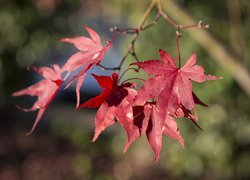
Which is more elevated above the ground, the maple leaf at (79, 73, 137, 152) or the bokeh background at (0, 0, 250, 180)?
the maple leaf at (79, 73, 137, 152)

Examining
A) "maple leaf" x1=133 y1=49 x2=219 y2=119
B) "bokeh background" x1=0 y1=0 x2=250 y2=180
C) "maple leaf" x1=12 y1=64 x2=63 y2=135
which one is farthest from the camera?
"bokeh background" x1=0 y1=0 x2=250 y2=180

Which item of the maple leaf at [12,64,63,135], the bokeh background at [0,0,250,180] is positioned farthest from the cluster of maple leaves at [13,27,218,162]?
the bokeh background at [0,0,250,180]

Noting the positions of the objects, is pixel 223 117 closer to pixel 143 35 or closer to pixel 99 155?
pixel 143 35

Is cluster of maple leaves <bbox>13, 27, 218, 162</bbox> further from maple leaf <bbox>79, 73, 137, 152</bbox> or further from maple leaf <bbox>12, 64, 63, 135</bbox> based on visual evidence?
maple leaf <bbox>12, 64, 63, 135</bbox>

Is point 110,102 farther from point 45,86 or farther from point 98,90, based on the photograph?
point 98,90

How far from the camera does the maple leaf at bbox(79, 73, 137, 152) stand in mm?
1202

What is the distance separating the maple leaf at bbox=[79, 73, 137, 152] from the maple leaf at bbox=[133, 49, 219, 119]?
5 cm

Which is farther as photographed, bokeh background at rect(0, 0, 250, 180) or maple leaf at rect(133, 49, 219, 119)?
bokeh background at rect(0, 0, 250, 180)

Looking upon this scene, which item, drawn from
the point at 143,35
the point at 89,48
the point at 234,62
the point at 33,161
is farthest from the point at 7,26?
the point at 89,48

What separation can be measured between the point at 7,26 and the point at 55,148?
1.87 m

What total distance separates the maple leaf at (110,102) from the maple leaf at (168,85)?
53 mm

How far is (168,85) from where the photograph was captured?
1.19 m

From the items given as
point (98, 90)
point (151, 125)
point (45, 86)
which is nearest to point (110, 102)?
point (151, 125)

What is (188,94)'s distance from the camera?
3.88 feet
